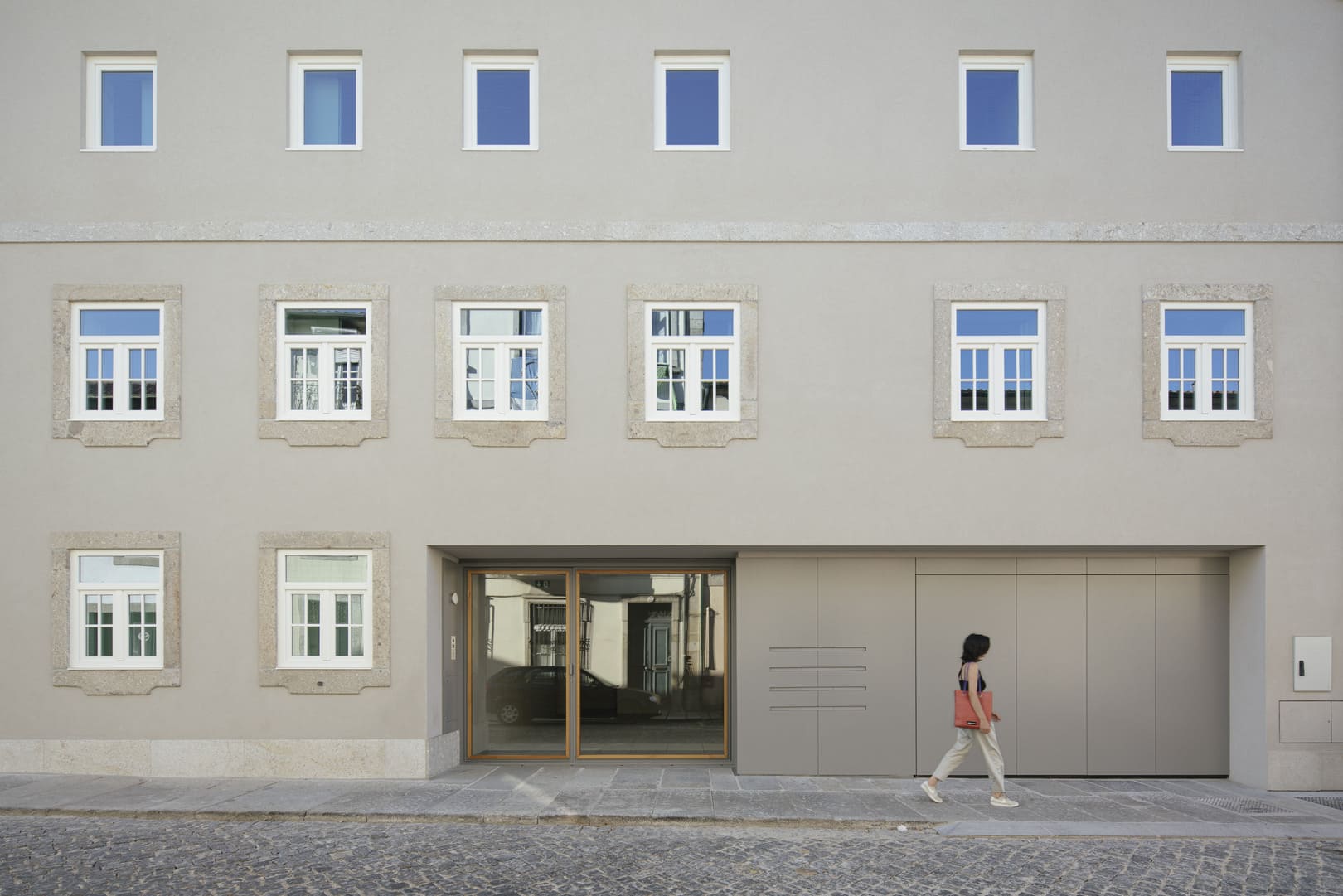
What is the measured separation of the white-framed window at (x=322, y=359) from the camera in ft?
36.0

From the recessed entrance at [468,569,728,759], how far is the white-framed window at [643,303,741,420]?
2.27 metres

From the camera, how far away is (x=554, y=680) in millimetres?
12055

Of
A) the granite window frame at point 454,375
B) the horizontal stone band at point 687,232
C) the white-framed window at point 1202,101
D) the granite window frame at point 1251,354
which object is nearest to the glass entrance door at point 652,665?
the granite window frame at point 454,375

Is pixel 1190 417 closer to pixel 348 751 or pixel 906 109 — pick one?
pixel 906 109

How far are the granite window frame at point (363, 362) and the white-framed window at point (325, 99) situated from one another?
1.75 m

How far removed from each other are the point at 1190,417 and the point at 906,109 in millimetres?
4714

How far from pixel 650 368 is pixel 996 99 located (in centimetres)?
511

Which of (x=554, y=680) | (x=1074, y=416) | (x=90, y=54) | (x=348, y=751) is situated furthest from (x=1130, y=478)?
(x=90, y=54)

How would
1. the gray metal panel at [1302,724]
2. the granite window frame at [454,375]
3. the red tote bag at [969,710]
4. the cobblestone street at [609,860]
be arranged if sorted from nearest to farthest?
the cobblestone street at [609,860] → the red tote bag at [969,710] → the gray metal panel at [1302,724] → the granite window frame at [454,375]

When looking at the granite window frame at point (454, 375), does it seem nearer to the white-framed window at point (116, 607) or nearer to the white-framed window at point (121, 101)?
the white-framed window at point (116, 607)

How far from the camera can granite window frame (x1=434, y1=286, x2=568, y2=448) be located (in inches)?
425

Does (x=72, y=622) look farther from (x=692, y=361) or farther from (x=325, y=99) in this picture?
(x=692, y=361)

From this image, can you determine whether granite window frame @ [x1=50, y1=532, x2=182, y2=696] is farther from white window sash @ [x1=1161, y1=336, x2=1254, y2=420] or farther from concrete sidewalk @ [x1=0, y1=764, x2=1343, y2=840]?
white window sash @ [x1=1161, y1=336, x2=1254, y2=420]

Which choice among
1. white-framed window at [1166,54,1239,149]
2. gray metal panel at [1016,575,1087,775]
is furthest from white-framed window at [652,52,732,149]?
gray metal panel at [1016,575,1087,775]
